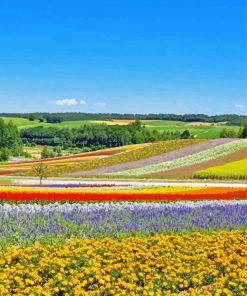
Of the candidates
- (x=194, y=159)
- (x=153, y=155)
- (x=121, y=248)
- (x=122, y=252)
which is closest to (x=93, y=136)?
(x=153, y=155)

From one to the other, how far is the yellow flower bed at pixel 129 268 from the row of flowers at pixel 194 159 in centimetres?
4354

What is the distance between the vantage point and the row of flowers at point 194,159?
59.1 m

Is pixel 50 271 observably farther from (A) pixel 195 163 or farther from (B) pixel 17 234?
(A) pixel 195 163

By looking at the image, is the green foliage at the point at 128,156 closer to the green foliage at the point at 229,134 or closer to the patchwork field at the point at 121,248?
the green foliage at the point at 229,134

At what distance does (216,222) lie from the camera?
16359 mm

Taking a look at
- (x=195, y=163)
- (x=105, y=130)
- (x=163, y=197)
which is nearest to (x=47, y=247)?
(x=163, y=197)

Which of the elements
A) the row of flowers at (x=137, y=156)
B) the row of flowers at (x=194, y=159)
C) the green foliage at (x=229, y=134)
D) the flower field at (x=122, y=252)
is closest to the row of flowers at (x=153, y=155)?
the row of flowers at (x=137, y=156)

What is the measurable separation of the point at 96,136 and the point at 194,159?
92476 mm

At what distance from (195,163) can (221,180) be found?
49.9ft

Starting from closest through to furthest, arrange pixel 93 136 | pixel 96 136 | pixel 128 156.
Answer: pixel 128 156, pixel 96 136, pixel 93 136

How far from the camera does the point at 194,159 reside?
65562 mm

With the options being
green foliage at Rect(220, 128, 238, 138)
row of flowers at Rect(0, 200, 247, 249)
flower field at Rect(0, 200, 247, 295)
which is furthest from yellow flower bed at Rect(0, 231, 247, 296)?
green foliage at Rect(220, 128, 238, 138)

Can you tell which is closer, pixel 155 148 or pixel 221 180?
pixel 221 180

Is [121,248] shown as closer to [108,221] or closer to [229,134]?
[108,221]
